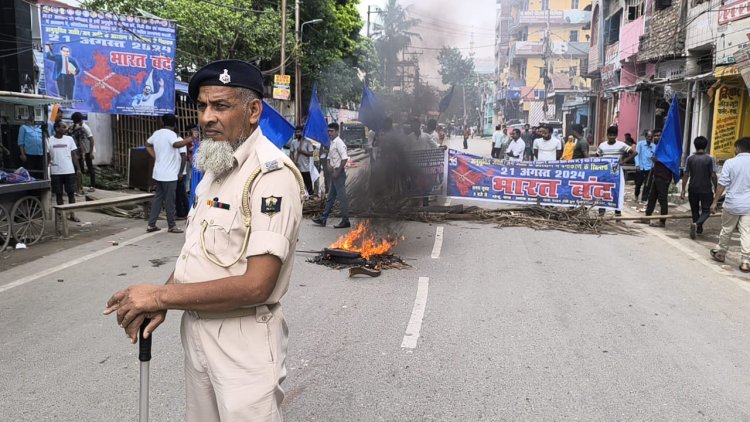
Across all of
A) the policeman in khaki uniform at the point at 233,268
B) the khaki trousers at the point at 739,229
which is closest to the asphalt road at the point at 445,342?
the khaki trousers at the point at 739,229

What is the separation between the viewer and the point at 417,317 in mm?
5336

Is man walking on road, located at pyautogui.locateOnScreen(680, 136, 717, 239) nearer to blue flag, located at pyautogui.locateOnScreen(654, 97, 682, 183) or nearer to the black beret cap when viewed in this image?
blue flag, located at pyautogui.locateOnScreen(654, 97, 682, 183)

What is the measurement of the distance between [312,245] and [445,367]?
4916 millimetres

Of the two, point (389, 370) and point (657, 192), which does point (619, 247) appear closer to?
point (657, 192)

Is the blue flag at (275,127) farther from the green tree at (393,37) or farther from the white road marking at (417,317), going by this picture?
the green tree at (393,37)

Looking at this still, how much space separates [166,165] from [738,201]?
27.4 feet

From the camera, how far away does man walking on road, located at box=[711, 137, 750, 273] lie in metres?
7.69

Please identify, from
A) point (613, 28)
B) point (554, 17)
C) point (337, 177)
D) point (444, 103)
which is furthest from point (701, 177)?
point (554, 17)

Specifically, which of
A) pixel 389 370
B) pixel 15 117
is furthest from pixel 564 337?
pixel 15 117

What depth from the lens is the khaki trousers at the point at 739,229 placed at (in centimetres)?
766

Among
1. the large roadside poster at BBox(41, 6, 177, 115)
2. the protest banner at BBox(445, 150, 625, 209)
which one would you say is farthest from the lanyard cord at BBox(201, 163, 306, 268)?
the large roadside poster at BBox(41, 6, 177, 115)

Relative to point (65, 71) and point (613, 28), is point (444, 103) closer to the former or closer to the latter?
point (65, 71)

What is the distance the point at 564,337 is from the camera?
485 cm

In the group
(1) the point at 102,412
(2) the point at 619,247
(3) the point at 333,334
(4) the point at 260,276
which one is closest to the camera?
(4) the point at 260,276
